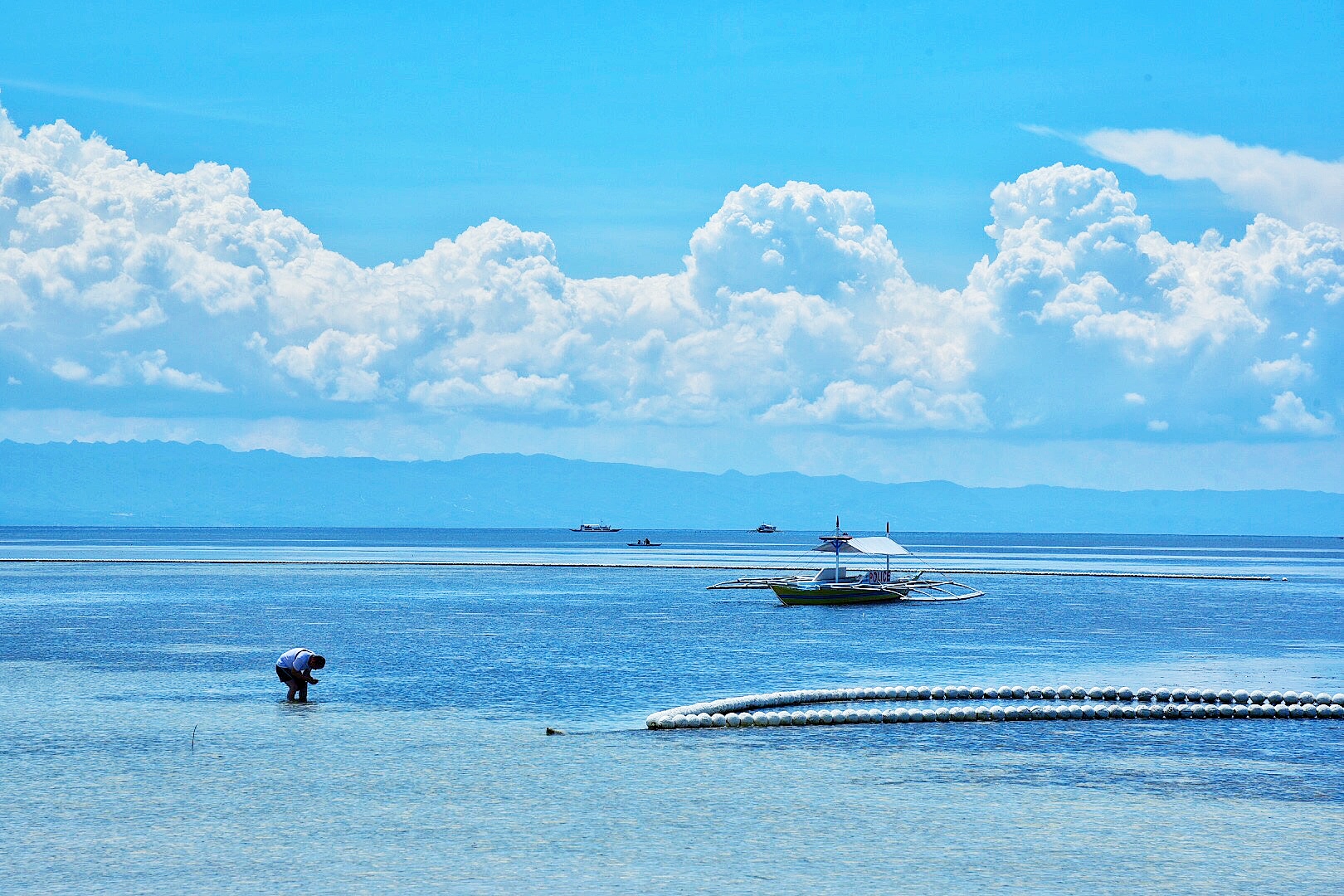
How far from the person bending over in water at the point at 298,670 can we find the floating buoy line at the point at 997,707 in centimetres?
1073

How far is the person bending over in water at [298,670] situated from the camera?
41.9 m

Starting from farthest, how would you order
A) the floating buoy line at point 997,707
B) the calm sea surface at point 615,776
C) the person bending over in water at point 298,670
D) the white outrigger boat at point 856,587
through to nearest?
the white outrigger boat at point 856,587 → the person bending over in water at point 298,670 → the floating buoy line at point 997,707 → the calm sea surface at point 615,776

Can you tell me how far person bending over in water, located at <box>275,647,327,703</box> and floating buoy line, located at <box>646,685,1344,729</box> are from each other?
10732 millimetres

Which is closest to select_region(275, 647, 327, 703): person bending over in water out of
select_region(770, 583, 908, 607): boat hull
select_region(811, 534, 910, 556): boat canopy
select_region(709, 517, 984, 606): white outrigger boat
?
select_region(709, 517, 984, 606): white outrigger boat

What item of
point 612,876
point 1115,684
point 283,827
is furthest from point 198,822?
point 1115,684

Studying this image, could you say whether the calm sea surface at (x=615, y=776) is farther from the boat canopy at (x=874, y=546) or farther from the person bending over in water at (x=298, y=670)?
the boat canopy at (x=874, y=546)

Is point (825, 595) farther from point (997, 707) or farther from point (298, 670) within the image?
point (298, 670)

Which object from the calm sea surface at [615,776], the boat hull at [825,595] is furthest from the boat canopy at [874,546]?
the calm sea surface at [615,776]

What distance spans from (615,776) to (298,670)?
1560cm

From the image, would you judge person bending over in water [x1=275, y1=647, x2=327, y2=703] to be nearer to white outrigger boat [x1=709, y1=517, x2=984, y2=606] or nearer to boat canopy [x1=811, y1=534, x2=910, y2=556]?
white outrigger boat [x1=709, y1=517, x2=984, y2=606]

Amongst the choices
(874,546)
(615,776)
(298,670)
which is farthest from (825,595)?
(615,776)

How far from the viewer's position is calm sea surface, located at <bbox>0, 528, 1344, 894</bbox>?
21391 mm

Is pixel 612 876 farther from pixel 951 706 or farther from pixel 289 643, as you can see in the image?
pixel 289 643

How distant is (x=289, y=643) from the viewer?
212 ft
